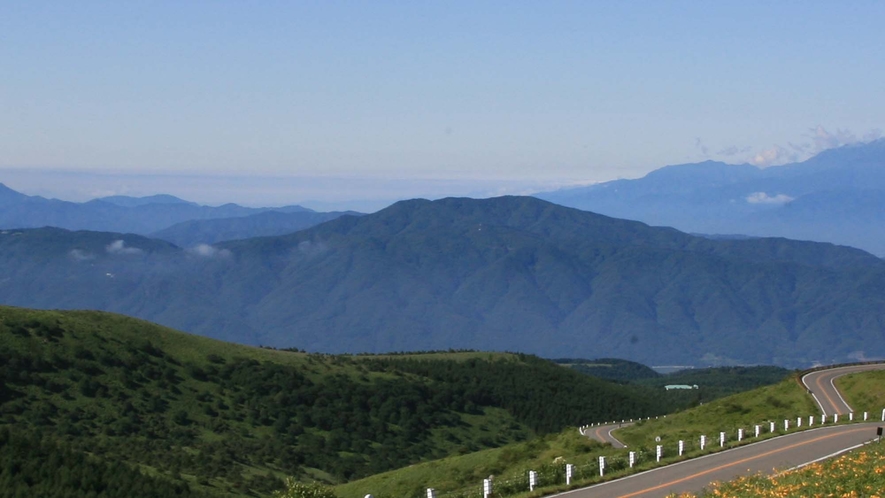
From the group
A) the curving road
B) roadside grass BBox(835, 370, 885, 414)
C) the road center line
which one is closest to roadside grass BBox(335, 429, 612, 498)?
the curving road

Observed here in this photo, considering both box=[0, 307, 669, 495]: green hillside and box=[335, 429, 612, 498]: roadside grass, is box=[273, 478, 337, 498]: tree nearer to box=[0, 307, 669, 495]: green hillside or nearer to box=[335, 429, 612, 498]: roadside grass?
box=[335, 429, 612, 498]: roadside grass

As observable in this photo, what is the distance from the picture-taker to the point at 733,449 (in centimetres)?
5100

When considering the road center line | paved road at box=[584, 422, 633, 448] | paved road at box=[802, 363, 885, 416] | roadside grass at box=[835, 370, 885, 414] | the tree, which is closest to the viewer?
the tree

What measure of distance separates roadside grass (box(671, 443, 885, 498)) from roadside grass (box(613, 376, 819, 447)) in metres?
35.4

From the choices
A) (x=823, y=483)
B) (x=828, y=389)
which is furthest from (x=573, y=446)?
(x=823, y=483)

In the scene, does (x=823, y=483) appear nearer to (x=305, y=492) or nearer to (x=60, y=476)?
(x=305, y=492)

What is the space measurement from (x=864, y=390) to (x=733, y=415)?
43.6 feet

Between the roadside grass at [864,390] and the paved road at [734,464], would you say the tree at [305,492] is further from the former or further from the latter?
the roadside grass at [864,390]

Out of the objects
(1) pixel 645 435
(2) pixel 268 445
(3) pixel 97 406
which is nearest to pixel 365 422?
(2) pixel 268 445

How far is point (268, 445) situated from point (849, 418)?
7331 cm

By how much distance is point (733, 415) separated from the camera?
80562mm

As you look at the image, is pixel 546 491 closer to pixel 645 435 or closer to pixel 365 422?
pixel 645 435

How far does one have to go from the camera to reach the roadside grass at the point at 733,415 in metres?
75.4

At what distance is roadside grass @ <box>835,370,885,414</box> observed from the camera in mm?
79875
